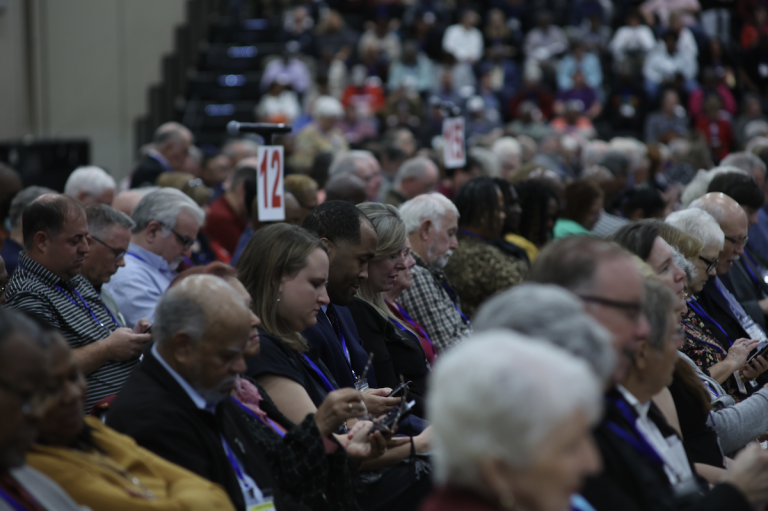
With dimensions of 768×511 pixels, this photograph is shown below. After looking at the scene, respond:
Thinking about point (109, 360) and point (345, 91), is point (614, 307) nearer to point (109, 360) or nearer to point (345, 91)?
point (109, 360)

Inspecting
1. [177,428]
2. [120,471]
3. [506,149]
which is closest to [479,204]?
[177,428]

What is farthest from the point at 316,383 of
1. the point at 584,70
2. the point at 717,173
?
the point at 584,70

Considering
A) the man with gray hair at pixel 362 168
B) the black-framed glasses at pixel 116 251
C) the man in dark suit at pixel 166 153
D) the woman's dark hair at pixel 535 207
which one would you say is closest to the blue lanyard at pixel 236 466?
the black-framed glasses at pixel 116 251

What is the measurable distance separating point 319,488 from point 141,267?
2.17 m

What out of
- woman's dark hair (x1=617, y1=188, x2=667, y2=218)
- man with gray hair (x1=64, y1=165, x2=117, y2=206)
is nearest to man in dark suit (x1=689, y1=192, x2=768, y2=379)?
woman's dark hair (x1=617, y1=188, x2=667, y2=218)

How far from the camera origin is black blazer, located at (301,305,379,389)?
329 centimetres

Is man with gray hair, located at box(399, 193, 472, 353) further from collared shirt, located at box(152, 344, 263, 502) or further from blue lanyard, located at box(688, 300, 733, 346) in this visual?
collared shirt, located at box(152, 344, 263, 502)

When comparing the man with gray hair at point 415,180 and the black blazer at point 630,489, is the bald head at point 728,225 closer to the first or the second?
the black blazer at point 630,489

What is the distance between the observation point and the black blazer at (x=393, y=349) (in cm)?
366

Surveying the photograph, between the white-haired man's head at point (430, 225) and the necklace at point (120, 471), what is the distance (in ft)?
8.89

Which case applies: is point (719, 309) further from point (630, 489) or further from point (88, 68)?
point (88, 68)

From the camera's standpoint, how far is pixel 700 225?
399 centimetres

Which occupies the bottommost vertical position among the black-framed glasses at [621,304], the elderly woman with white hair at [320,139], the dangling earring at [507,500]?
the elderly woman with white hair at [320,139]

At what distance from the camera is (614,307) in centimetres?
210
